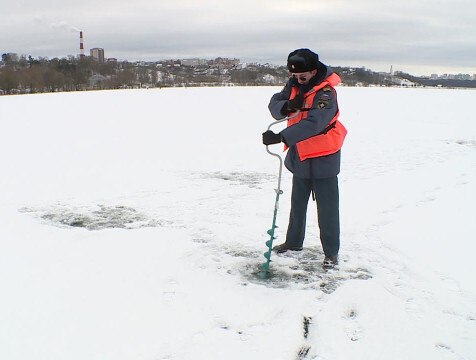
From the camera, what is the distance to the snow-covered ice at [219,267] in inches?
108

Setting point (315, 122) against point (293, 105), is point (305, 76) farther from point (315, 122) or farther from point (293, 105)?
point (315, 122)

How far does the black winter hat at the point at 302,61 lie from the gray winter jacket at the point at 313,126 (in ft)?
0.37

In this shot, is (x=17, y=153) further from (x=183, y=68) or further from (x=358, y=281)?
(x=183, y=68)

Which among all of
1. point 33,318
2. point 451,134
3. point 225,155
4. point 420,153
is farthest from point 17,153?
point 451,134

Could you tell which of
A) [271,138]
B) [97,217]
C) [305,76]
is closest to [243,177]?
[97,217]

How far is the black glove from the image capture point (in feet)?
11.7

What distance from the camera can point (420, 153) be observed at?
10336 millimetres

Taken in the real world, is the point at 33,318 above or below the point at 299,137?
below

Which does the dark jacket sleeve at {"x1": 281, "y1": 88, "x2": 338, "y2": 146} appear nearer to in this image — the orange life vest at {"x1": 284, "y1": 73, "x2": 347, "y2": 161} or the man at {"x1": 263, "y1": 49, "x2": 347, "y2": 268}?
the man at {"x1": 263, "y1": 49, "x2": 347, "y2": 268}

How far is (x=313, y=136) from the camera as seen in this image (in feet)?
11.8

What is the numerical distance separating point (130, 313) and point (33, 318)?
614 mm

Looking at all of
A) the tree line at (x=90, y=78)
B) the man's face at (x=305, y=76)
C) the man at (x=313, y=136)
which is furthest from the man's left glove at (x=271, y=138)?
the tree line at (x=90, y=78)

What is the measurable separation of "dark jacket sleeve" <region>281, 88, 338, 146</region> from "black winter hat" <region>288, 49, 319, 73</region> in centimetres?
23

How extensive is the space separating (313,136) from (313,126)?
18cm
